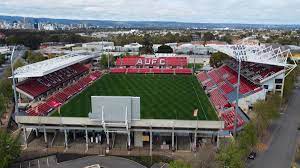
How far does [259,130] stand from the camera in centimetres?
3127

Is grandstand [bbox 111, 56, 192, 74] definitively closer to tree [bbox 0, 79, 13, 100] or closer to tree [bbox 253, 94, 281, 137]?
tree [bbox 0, 79, 13, 100]

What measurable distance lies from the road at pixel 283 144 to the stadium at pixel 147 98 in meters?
3.98

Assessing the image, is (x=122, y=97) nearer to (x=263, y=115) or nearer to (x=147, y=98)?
(x=263, y=115)

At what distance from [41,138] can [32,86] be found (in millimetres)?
13076

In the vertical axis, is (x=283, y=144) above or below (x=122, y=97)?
below

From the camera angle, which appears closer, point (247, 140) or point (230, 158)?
point (230, 158)

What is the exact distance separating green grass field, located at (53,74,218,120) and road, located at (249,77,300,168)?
7.44 meters

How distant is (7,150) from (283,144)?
26.0m

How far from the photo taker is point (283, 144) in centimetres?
3052

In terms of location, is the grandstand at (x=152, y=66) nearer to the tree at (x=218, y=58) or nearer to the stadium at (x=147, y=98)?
the stadium at (x=147, y=98)

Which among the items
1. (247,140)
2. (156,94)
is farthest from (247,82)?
(247,140)

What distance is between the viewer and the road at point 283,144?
86.5 feet

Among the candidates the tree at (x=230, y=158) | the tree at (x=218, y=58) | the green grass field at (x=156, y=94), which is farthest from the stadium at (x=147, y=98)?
the tree at (x=218, y=58)

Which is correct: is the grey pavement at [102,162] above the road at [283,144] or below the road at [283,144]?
below
